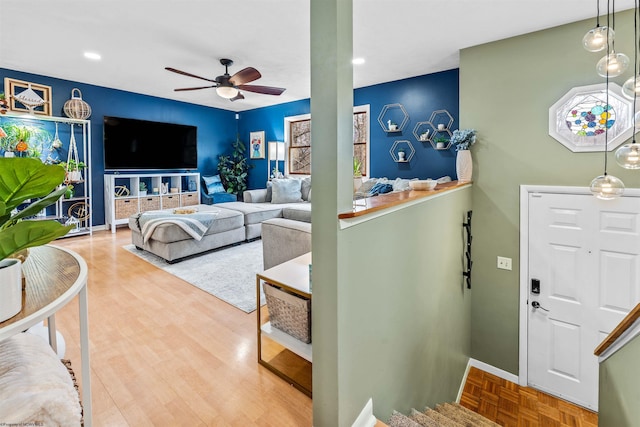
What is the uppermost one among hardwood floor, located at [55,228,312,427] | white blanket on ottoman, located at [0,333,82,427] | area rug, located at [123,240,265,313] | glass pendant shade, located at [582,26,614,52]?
glass pendant shade, located at [582,26,614,52]

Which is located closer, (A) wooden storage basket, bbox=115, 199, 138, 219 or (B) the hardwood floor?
(B) the hardwood floor

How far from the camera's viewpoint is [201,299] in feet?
10.3

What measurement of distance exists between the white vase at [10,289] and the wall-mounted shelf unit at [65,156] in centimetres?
514

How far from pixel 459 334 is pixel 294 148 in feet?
16.6

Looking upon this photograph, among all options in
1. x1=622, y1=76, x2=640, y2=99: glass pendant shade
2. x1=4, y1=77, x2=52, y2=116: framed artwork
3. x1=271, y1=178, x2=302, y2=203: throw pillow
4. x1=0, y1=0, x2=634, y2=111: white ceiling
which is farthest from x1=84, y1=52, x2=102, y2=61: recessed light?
x1=622, y1=76, x2=640, y2=99: glass pendant shade

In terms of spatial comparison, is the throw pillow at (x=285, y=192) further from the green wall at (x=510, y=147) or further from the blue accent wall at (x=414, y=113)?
the green wall at (x=510, y=147)

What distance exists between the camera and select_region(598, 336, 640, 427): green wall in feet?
4.35

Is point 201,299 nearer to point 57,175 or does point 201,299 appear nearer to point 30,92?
point 57,175

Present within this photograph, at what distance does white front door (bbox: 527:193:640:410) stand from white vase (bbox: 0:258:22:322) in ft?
11.7

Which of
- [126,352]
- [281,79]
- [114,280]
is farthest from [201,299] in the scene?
[281,79]

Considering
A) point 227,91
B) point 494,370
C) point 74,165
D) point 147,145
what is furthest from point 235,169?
point 494,370

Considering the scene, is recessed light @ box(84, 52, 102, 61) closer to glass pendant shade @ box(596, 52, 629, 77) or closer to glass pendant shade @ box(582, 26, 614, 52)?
glass pendant shade @ box(582, 26, 614, 52)

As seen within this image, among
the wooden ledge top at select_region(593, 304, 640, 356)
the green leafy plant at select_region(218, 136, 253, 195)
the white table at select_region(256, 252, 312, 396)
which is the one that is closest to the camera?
the wooden ledge top at select_region(593, 304, 640, 356)

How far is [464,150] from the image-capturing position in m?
3.23
